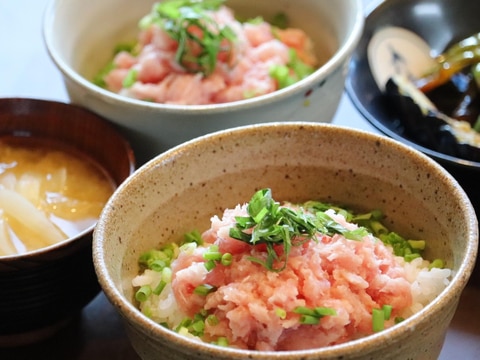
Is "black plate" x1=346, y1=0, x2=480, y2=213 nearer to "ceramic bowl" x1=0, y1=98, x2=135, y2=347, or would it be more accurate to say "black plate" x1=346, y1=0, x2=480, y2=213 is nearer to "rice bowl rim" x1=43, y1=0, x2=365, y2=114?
"rice bowl rim" x1=43, y1=0, x2=365, y2=114

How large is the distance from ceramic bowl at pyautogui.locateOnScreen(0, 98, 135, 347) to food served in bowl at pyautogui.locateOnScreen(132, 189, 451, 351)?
0.65 feet

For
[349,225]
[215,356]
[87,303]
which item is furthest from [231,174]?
[215,356]

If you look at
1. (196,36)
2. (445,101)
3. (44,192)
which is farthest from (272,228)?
(445,101)

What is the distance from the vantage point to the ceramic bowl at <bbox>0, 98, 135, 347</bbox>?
1332 mm

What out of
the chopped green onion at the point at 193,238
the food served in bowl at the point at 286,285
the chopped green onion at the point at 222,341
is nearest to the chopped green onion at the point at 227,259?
the food served in bowl at the point at 286,285

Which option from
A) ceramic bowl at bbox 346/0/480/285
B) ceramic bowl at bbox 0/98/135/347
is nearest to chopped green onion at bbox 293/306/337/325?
ceramic bowl at bbox 0/98/135/347

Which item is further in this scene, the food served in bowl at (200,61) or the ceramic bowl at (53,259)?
the food served in bowl at (200,61)

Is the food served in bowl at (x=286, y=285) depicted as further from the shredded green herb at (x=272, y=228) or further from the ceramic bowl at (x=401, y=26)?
the ceramic bowl at (x=401, y=26)

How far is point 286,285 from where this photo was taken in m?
1.09

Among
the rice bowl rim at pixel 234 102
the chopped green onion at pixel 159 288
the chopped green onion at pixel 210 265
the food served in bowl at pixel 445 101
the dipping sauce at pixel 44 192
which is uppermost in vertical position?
the rice bowl rim at pixel 234 102

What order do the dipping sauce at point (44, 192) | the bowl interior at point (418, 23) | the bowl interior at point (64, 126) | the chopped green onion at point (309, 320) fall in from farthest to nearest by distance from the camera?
the bowl interior at point (418, 23) < the bowl interior at point (64, 126) < the dipping sauce at point (44, 192) < the chopped green onion at point (309, 320)

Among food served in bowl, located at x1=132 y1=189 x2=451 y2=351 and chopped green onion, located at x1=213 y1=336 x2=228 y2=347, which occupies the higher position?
food served in bowl, located at x1=132 y1=189 x2=451 y2=351

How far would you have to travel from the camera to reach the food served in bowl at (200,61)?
1777mm

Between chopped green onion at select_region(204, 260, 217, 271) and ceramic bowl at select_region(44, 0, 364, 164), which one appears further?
ceramic bowl at select_region(44, 0, 364, 164)
